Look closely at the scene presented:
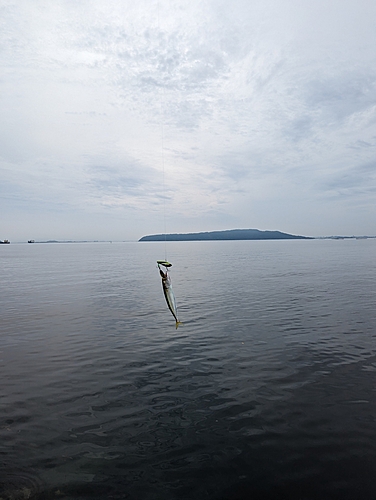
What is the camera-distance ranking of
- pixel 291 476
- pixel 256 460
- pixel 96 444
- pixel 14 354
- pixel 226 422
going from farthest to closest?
pixel 14 354 < pixel 226 422 < pixel 96 444 < pixel 256 460 < pixel 291 476

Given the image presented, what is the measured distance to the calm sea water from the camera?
823 centimetres

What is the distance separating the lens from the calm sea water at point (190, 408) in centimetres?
823

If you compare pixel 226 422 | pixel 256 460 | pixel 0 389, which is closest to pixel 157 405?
pixel 226 422

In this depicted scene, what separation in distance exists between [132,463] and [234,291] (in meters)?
28.3

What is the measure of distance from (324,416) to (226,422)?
3388 millimetres

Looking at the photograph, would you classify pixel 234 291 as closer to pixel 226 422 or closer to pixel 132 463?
pixel 226 422

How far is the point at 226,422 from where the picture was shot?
1059cm

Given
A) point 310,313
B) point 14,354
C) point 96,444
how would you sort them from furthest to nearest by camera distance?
point 310,313, point 14,354, point 96,444

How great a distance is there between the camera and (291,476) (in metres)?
8.30

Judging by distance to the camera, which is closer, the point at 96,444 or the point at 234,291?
the point at 96,444

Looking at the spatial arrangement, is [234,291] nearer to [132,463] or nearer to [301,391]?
[301,391]

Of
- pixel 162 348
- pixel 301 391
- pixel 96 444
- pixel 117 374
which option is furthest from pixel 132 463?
pixel 162 348

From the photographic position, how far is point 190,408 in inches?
452

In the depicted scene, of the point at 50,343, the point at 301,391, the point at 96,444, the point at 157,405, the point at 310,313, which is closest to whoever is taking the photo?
the point at 96,444
